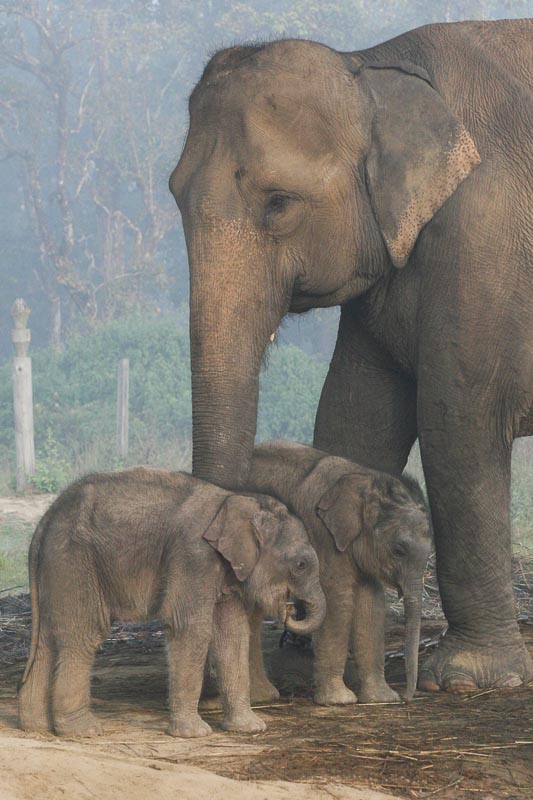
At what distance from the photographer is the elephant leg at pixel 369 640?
4.83m

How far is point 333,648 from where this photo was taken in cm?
478

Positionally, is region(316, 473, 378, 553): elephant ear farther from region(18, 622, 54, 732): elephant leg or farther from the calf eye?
region(18, 622, 54, 732): elephant leg

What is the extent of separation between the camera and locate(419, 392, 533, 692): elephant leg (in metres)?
5.00

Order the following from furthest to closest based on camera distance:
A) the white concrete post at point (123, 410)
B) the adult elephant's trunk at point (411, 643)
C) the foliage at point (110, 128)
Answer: the foliage at point (110, 128), the white concrete post at point (123, 410), the adult elephant's trunk at point (411, 643)

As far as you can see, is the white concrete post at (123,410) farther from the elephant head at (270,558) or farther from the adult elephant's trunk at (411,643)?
the elephant head at (270,558)

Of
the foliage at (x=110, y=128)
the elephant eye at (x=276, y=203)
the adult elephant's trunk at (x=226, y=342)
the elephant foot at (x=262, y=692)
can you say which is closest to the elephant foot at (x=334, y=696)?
the elephant foot at (x=262, y=692)

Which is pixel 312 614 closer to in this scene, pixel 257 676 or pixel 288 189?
pixel 257 676

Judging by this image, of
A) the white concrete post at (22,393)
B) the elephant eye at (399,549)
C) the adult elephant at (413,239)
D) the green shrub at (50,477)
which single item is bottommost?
the green shrub at (50,477)

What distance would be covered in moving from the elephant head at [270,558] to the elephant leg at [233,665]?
7 centimetres

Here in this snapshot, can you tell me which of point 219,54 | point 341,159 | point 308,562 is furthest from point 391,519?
point 219,54

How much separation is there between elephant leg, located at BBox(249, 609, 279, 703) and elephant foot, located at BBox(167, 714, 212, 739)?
524 mm

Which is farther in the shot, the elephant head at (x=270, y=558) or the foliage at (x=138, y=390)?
the foliage at (x=138, y=390)

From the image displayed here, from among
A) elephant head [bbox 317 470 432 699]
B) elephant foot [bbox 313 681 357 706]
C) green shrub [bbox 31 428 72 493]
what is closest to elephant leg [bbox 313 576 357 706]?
elephant foot [bbox 313 681 357 706]

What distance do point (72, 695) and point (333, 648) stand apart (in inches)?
37.3
